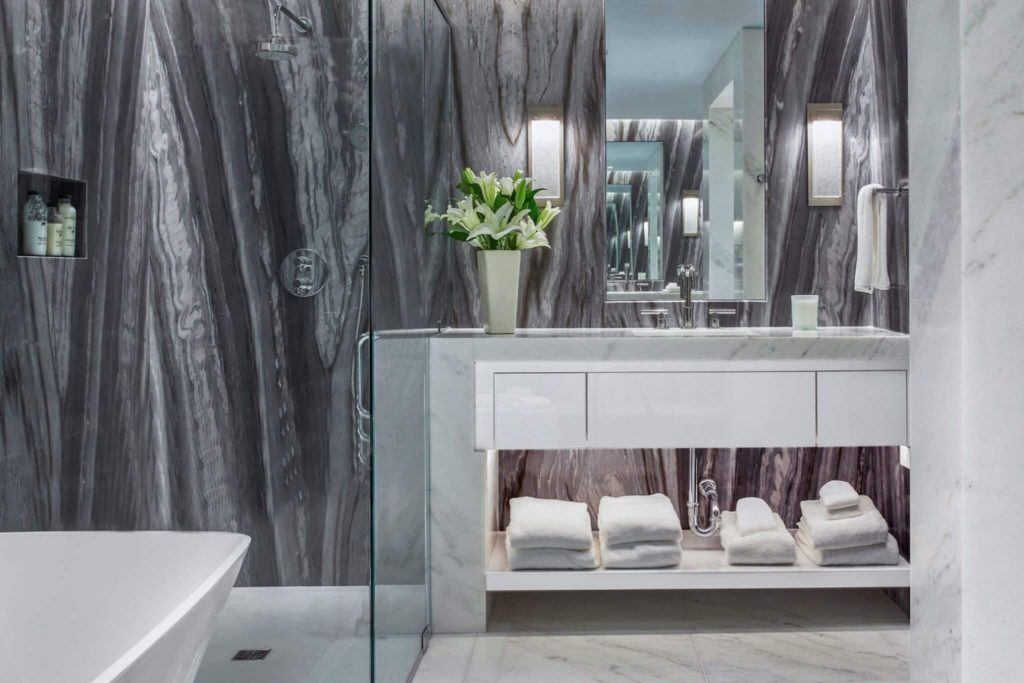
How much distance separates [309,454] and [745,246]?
2.04 m

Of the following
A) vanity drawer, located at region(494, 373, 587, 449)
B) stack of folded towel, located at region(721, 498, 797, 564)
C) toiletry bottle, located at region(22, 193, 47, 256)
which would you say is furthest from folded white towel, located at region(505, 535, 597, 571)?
toiletry bottle, located at region(22, 193, 47, 256)

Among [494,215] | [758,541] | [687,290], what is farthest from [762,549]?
[494,215]

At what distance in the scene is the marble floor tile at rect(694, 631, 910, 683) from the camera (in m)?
2.54

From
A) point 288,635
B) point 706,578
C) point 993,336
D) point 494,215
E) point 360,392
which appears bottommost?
point 706,578

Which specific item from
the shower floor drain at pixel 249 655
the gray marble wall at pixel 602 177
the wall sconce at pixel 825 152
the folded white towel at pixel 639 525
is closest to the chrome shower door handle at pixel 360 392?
the shower floor drain at pixel 249 655

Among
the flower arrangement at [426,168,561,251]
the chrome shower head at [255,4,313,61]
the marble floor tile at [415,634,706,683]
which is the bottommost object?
the marble floor tile at [415,634,706,683]

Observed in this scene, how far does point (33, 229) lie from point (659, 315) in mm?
2116

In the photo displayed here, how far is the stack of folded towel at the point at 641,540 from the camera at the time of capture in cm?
285

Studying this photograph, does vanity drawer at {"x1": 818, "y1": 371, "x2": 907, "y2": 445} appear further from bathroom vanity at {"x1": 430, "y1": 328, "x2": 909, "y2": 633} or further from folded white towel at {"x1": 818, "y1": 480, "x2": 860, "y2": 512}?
folded white towel at {"x1": 818, "y1": 480, "x2": 860, "y2": 512}

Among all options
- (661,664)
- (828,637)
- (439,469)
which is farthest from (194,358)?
(828,637)

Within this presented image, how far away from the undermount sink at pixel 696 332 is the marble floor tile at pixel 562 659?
37.8 inches

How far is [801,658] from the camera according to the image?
2.67 meters

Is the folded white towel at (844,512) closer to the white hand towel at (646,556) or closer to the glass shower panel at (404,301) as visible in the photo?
the white hand towel at (646,556)

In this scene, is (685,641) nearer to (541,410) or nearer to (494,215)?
(541,410)
